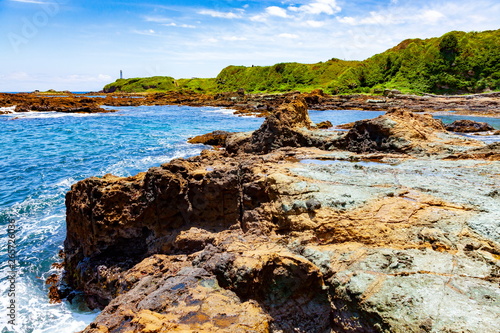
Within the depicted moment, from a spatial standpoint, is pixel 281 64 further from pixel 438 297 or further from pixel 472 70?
pixel 438 297

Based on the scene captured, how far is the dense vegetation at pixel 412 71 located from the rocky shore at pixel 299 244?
56.5m

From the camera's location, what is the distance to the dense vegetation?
54.6 metres

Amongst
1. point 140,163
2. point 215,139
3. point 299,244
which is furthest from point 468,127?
point 140,163

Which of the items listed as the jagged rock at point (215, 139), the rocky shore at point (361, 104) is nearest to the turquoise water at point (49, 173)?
the jagged rock at point (215, 139)

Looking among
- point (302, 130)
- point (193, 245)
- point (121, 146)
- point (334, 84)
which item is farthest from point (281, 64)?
point (193, 245)

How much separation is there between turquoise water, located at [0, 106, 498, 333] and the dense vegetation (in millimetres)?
49441

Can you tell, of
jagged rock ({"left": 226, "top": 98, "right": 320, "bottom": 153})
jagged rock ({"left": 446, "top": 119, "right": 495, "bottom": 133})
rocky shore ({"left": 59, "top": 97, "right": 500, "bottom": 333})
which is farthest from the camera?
jagged rock ({"left": 446, "top": 119, "right": 495, "bottom": 133})

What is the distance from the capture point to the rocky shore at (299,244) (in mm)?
4074

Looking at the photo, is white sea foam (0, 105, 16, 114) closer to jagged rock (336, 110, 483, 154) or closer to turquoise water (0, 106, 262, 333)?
turquoise water (0, 106, 262, 333)

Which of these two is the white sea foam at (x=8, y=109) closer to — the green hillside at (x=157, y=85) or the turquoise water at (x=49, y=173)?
the turquoise water at (x=49, y=173)

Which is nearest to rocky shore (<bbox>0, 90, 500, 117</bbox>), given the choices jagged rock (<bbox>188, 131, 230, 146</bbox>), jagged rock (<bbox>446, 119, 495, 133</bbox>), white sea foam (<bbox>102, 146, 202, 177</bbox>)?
jagged rock (<bbox>446, 119, 495, 133</bbox>)

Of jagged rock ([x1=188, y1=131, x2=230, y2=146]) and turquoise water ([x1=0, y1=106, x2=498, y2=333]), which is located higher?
jagged rock ([x1=188, y1=131, x2=230, y2=146])

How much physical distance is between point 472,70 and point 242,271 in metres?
66.6

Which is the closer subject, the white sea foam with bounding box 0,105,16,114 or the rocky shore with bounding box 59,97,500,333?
the rocky shore with bounding box 59,97,500,333
